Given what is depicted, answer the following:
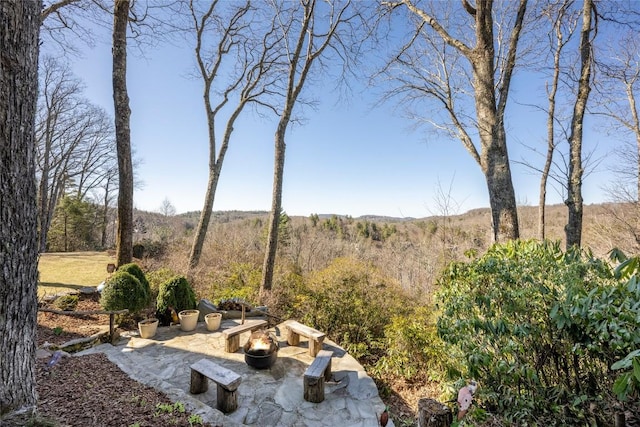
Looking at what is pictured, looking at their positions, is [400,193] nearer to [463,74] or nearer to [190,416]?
[463,74]

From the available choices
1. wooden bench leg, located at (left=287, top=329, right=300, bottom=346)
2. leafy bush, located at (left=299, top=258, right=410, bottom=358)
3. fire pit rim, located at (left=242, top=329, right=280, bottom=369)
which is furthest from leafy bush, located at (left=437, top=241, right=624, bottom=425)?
leafy bush, located at (left=299, top=258, right=410, bottom=358)

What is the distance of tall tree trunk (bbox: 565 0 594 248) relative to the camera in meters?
4.95

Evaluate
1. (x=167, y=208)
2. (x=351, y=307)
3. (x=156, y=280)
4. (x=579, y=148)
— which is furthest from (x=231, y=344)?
(x=167, y=208)

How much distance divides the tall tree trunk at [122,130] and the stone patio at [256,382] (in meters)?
2.18

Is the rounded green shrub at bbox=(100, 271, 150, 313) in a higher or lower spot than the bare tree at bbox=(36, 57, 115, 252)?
lower

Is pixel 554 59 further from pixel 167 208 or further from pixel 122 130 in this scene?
pixel 167 208

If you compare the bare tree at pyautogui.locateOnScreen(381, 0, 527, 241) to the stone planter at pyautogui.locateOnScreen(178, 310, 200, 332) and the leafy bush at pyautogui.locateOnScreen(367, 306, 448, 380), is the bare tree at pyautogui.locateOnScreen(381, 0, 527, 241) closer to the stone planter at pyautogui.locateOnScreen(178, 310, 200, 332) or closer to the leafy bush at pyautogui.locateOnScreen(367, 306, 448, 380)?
the leafy bush at pyautogui.locateOnScreen(367, 306, 448, 380)

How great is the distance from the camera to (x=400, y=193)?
11.2 meters

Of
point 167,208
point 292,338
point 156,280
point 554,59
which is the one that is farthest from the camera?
point 167,208

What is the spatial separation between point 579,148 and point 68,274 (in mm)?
13082

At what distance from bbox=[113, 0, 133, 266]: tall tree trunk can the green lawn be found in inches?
81.2

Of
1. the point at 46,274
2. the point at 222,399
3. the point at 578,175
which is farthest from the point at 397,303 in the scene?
the point at 46,274

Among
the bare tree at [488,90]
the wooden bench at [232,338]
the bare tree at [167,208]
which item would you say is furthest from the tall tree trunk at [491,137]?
the bare tree at [167,208]

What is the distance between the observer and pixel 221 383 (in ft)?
9.75
